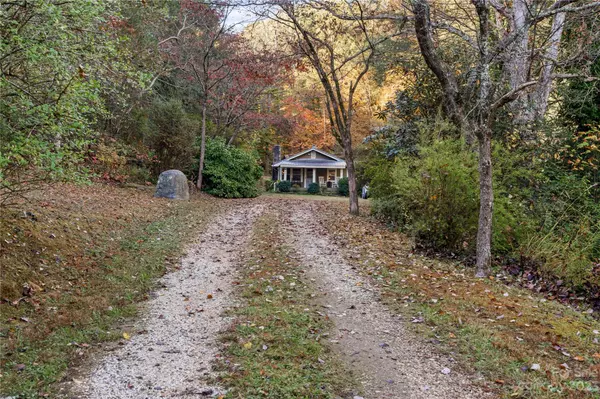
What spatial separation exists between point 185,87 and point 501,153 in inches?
676

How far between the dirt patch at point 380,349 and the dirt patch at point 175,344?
137 cm

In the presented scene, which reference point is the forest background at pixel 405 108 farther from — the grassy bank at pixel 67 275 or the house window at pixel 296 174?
the house window at pixel 296 174

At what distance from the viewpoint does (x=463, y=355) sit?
14.5 feet

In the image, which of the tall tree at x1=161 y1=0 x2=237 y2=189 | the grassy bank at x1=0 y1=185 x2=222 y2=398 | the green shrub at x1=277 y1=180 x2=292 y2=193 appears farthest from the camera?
the green shrub at x1=277 y1=180 x2=292 y2=193

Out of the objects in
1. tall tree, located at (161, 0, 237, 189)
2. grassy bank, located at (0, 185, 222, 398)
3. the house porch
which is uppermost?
tall tree, located at (161, 0, 237, 189)

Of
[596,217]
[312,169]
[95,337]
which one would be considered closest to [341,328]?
[95,337]

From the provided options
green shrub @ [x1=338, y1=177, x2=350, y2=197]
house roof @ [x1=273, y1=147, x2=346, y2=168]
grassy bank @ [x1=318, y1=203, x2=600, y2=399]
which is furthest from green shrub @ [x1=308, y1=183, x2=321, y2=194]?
grassy bank @ [x1=318, y1=203, x2=600, y2=399]

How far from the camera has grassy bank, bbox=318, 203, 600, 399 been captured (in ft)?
12.9

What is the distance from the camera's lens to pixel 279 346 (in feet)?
14.8

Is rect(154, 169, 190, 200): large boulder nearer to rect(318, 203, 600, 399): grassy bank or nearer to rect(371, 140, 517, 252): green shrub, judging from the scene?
rect(371, 140, 517, 252): green shrub

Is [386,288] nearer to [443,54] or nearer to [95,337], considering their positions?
[95,337]

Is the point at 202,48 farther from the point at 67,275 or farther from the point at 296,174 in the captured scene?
the point at 296,174

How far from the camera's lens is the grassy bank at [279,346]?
3.73 metres

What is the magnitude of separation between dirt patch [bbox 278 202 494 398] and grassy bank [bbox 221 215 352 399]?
234mm
